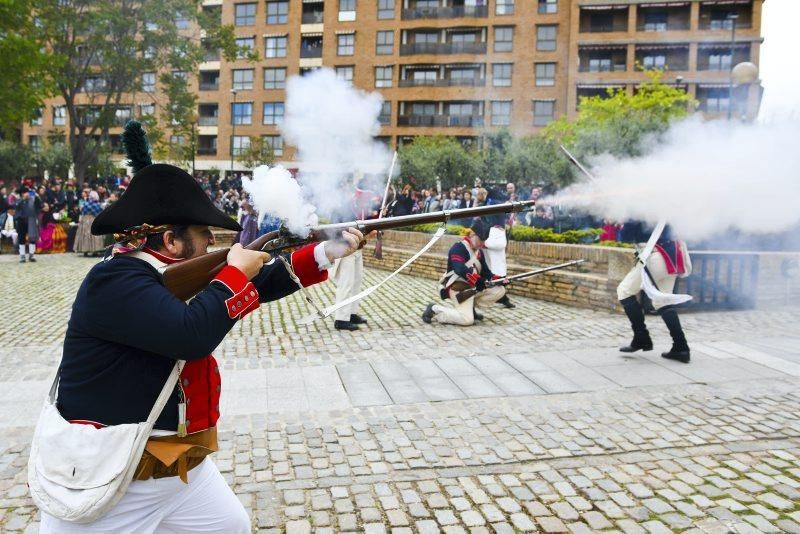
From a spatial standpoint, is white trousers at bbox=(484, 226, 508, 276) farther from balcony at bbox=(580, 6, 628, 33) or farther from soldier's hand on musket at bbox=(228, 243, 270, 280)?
balcony at bbox=(580, 6, 628, 33)

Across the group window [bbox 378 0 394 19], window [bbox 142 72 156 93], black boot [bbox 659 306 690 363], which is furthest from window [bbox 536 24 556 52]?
black boot [bbox 659 306 690 363]

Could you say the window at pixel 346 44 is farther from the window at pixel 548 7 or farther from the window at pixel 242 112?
the window at pixel 548 7

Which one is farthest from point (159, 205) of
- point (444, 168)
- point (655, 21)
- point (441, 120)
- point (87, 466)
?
point (655, 21)

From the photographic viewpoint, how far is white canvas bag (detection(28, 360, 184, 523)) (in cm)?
240

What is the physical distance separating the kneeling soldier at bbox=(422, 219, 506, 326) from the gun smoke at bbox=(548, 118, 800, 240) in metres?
2.17

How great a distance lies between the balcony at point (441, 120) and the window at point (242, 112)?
1218 cm

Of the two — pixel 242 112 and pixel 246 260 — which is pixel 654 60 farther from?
pixel 246 260

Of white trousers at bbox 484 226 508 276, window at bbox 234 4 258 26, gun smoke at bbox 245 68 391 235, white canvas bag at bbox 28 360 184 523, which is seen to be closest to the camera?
white canvas bag at bbox 28 360 184 523

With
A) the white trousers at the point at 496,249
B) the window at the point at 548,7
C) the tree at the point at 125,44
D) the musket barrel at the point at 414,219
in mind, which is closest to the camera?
the musket barrel at the point at 414,219

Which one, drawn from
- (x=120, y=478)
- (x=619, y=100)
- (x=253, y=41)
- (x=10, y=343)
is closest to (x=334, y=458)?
(x=120, y=478)

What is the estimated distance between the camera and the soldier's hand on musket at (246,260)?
268cm

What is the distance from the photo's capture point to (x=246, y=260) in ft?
8.96

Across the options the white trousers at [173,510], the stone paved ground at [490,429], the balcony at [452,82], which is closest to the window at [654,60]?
the balcony at [452,82]

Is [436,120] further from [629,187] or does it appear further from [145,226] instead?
[145,226]
